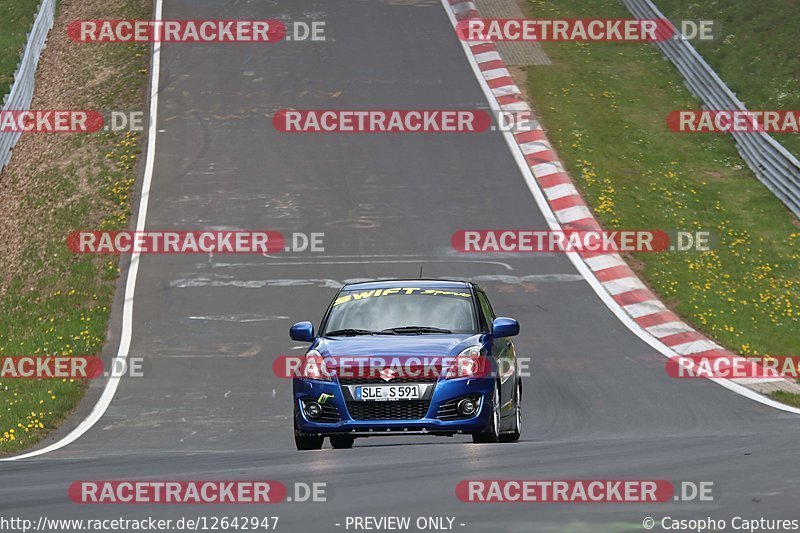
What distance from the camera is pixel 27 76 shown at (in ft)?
103

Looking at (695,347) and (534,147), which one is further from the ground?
(695,347)

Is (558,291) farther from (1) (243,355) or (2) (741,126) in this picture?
(2) (741,126)

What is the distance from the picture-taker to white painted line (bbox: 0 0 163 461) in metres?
15.4

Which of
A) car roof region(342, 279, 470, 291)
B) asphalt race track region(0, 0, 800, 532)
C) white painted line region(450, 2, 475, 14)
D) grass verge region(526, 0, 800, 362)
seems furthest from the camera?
white painted line region(450, 2, 475, 14)

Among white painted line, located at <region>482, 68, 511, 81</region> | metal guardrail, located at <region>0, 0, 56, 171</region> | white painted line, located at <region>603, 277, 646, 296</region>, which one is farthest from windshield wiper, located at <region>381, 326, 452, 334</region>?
white painted line, located at <region>482, 68, 511, 81</region>

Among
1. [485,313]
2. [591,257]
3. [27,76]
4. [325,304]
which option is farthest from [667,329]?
[27,76]

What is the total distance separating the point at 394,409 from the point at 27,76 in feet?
74.3

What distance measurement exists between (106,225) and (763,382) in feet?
39.2

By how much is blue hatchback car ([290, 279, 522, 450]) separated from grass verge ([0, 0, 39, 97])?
2473 centimetres

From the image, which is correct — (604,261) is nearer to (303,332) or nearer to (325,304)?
(325,304)

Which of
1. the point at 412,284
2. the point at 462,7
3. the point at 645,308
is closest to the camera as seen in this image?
the point at 412,284

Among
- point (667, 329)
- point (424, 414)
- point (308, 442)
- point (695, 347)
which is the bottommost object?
point (667, 329)

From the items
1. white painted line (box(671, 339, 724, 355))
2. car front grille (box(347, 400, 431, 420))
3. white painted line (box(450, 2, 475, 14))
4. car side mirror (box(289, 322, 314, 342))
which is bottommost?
white painted line (box(450, 2, 475, 14))

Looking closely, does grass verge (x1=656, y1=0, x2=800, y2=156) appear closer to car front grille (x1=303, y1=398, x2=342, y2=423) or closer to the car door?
the car door
